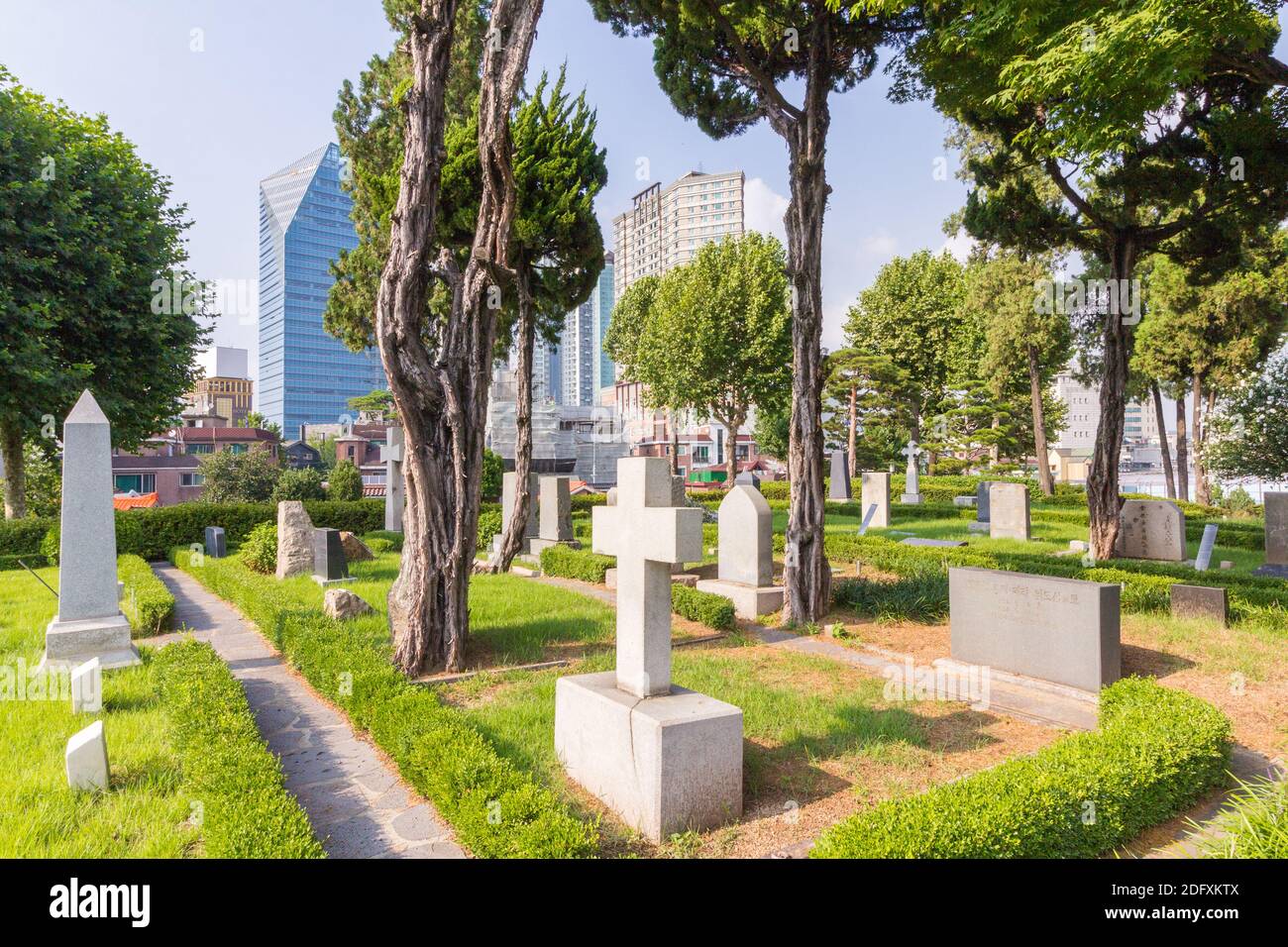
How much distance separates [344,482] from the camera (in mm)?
23953

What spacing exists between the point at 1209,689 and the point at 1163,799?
3422mm

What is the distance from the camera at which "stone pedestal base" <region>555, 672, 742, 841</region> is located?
398 cm

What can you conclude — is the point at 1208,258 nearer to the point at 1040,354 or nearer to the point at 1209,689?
the point at 1209,689

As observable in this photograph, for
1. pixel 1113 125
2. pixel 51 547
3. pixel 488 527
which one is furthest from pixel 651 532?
pixel 51 547

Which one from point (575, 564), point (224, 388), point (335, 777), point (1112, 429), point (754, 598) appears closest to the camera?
point (335, 777)

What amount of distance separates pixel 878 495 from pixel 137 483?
49.6 metres

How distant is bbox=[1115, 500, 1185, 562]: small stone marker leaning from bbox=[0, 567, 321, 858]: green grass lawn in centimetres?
1611

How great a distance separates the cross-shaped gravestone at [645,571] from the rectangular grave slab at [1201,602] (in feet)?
27.2

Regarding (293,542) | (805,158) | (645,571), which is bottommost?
(293,542)

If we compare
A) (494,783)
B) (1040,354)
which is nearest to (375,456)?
(1040,354)

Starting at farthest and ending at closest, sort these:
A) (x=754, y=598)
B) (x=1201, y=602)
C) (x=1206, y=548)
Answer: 1. (x=1206, y=548)
2. (x=754, y=598)
3. (x=1201, y=602)

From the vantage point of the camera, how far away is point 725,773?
420cm

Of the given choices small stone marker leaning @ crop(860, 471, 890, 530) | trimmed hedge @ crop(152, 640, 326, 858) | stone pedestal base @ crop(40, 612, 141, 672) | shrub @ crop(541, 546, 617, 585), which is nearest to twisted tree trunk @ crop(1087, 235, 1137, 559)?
small stone marker leaning @ crop(860, 471, 890, 530)

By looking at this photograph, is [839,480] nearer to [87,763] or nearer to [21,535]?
[21,535]
